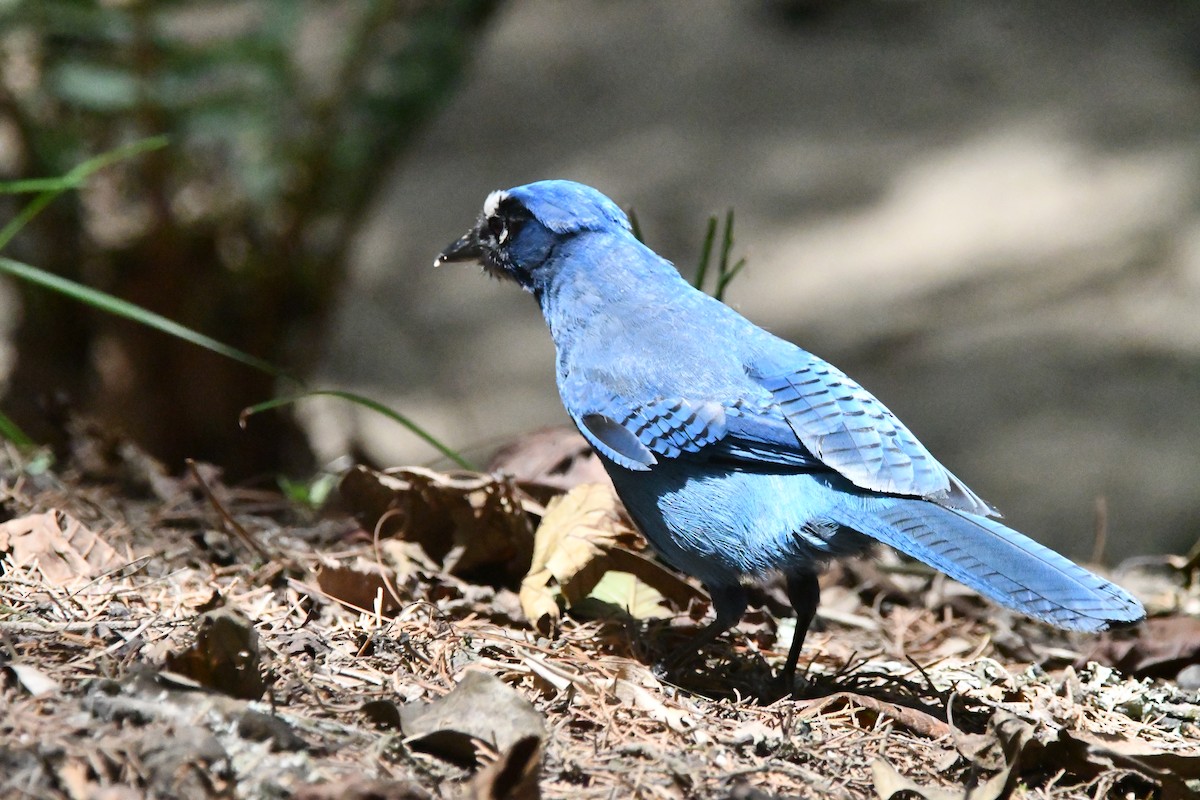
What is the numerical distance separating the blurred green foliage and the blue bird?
2.61 m

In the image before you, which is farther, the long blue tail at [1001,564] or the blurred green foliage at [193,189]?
the blurred green foliage at [193,189]

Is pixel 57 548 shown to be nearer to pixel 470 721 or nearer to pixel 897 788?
pixel 470 721

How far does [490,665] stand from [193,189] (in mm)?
4177

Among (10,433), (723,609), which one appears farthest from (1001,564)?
(10,433)

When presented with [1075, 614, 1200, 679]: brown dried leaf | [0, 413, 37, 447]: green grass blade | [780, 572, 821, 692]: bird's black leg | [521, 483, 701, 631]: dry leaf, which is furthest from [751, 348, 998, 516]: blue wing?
[0, 413, 37, 447]: green grass blade

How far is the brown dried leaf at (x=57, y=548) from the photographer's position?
296cm

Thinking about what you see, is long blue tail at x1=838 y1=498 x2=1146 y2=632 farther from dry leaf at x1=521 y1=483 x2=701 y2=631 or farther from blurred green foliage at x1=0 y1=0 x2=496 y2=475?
blurred green foliage at x1=0 y1=0 x2=496 y2=475

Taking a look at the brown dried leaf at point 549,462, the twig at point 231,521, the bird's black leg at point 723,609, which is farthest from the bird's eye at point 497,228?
the bird's black leg at point 723,609

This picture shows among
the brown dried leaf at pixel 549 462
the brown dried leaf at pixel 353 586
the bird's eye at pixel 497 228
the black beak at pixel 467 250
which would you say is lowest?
the brown dried leaf at pixel 353 586

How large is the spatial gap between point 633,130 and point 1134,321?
3712mm

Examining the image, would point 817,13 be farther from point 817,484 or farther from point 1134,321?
point 817,484

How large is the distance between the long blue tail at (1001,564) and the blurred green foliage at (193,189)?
11.8 feet

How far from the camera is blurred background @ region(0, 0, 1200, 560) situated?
5.75 metres

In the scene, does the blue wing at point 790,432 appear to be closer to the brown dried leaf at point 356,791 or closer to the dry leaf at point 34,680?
the brown dried leaf at point 356,791
